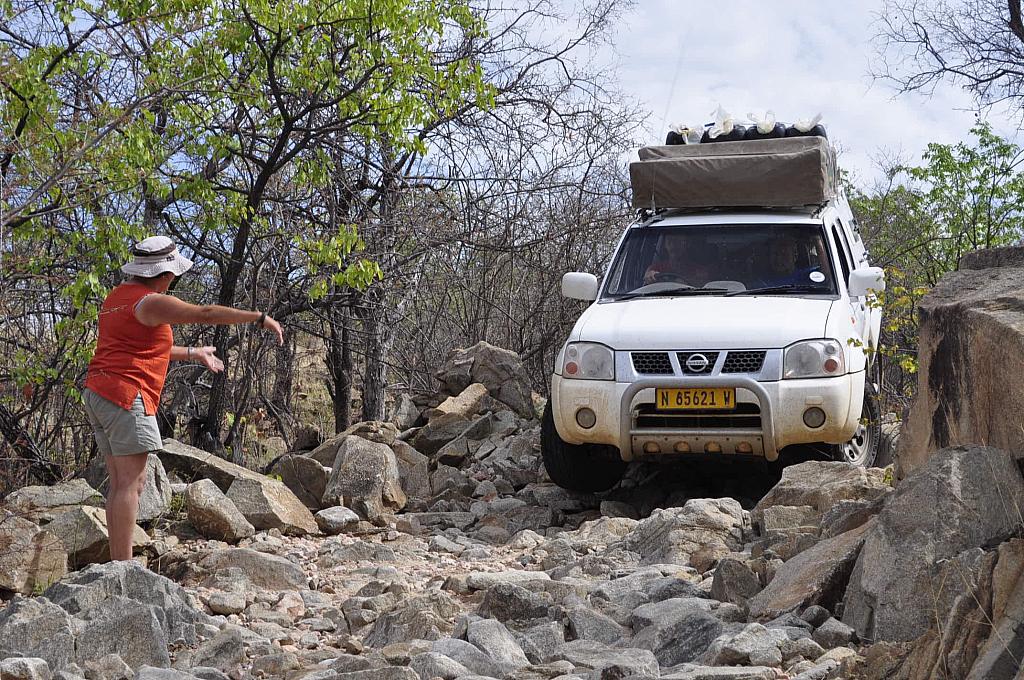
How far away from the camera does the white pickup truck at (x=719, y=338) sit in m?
7.25

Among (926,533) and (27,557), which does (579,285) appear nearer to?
(27,557)

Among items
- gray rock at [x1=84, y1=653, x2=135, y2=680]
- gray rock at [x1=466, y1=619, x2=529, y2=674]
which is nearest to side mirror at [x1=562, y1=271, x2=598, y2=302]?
gray rock at [x1=466, y1=619, x2=529, y2=674]

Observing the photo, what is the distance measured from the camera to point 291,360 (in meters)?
12.3

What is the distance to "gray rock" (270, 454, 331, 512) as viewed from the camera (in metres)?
8.44

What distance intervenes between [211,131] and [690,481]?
490 centimetres

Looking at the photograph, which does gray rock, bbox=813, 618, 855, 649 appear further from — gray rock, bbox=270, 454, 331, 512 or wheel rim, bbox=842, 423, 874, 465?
gray rock, bbox=270, 454, 331, 512

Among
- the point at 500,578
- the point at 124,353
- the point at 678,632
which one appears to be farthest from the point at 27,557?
the point at 678,632

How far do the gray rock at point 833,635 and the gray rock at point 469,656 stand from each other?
113 centimetres

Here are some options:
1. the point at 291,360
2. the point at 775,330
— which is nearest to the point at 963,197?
the point at 291,360

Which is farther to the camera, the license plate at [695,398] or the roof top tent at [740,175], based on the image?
the roof top tent at [740,175]

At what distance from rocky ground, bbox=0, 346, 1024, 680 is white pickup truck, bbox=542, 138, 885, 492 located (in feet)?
1.55

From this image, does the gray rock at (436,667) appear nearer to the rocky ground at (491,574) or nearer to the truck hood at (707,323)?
the rocky ground at (491,574)

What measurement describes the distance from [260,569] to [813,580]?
2.95 m

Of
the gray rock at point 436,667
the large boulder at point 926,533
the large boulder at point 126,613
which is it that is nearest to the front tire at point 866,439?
the large boulder at point 926,533
